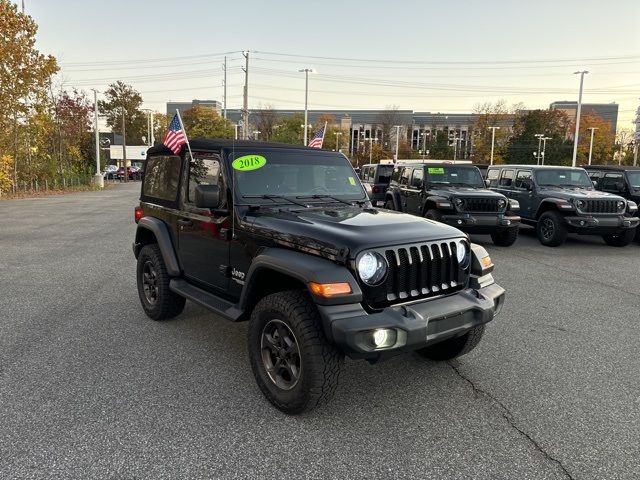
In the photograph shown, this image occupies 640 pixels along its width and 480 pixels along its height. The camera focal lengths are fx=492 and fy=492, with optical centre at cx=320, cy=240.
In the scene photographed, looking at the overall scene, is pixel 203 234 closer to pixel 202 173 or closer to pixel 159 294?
pixel 202 173

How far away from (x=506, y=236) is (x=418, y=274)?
8332 millimetres

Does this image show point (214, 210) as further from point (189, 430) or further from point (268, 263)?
point (189, 430)

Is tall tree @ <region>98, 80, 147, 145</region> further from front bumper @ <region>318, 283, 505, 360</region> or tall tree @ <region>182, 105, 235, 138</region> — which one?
front bumper @ <region>318, 283, 505, 360</region>

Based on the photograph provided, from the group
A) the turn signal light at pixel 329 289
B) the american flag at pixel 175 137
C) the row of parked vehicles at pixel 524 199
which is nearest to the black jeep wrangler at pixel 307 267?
the turn signal light at pixel 329 289

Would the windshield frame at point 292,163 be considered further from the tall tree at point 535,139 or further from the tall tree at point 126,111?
the tall tree at point 126,111

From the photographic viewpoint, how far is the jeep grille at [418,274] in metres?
3.28

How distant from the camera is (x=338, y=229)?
3.43 metres

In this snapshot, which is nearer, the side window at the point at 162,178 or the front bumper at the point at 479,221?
the side window at the point at 162,178

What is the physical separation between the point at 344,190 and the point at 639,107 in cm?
2376

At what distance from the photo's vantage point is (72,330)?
201 inches

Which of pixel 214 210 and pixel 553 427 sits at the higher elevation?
pixel 214 210

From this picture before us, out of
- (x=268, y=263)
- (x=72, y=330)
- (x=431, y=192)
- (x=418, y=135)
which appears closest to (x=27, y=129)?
(x=431, y=192)

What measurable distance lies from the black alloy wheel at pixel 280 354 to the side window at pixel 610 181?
12500 mm

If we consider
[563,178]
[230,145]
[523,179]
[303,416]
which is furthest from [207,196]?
[563,178]
